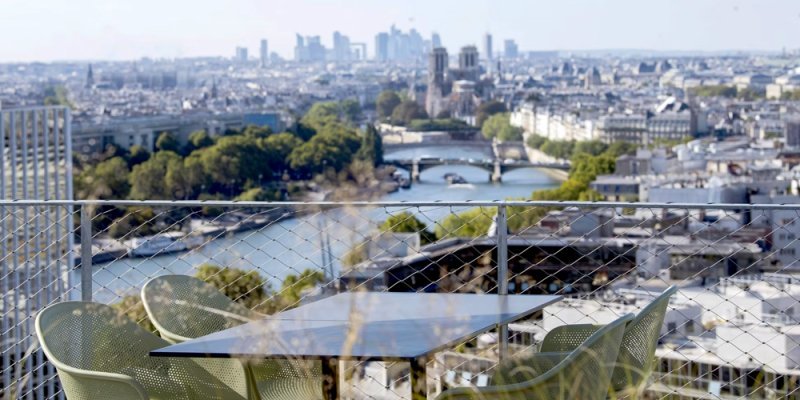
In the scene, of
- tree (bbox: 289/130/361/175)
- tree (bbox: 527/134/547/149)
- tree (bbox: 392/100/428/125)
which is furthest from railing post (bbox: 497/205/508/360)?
tree (bbox: 392/100/428/125)

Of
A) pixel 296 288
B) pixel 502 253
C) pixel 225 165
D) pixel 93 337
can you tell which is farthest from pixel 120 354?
pixel 225 165

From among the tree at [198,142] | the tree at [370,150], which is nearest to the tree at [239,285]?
the tree at [370,150]

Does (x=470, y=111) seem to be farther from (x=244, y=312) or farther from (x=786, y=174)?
(x=244, y=312)

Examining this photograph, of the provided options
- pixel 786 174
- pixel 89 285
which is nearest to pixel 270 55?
pixel 786 174

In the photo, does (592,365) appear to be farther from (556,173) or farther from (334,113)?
(334,113)

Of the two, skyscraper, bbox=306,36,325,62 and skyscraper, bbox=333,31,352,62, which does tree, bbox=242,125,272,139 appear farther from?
skyscraper, bbox=306,36,325,62

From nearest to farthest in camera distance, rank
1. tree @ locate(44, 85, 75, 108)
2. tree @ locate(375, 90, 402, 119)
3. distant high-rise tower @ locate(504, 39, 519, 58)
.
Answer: tree @ locate(44, 85, 75, 108) < tree @ locate(375, 90, 402, 119) < distant high-rise tower @ locate(504, 39, 519, 58)
